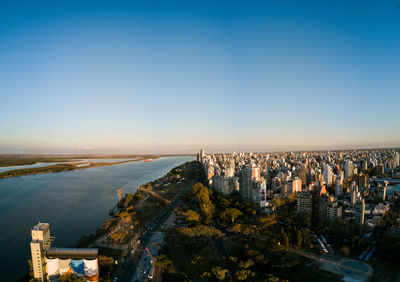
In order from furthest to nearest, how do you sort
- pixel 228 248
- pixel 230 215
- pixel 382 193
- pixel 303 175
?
pixel 303 175, pixel 382 193, pixel 230 215, pixel 228 248

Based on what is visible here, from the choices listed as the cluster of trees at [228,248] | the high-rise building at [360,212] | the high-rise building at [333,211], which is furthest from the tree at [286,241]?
the high-rise building at [360,212]

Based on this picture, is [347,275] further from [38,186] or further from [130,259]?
[38,186]

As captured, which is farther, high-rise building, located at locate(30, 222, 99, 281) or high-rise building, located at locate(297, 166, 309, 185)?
high-rise building, located at locate(297, 166, 309, 185)

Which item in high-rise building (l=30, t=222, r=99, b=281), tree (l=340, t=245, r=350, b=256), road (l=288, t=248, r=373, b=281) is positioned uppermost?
high-rise building (l=30, t=222, r=99, b=281)

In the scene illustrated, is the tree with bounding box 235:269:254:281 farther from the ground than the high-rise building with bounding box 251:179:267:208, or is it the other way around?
the high-rise building with bounding box 251:179:267:208

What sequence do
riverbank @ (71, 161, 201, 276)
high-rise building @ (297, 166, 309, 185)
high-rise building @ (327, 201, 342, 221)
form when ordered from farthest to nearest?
high-rise building @ (297, 166, 309, 185), high-rise building @ (327, 201, 342, 221), riverbank @ (71, 161, 201, 276)

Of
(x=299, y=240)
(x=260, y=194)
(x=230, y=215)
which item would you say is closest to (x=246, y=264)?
(x=299, y=240)

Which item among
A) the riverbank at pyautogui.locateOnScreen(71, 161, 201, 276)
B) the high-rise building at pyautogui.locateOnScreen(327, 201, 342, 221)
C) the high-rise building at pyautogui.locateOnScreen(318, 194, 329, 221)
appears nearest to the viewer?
the riverbank at pyautogui.locateOnScreen(71, 161, 201, 276)

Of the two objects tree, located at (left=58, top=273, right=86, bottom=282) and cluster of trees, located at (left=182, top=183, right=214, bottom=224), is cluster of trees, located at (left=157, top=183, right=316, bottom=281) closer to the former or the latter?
cluster of trees, located at (left=182, top=183, right=214, bottom=224)

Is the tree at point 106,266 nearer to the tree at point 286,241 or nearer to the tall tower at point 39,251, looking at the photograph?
the tall tower at point 39,251

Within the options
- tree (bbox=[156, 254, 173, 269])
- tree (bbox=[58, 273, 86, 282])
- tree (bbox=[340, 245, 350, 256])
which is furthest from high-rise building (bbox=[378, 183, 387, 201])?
tree (bbox=[58, 273, 86, 282])

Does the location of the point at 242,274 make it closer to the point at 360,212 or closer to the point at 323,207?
the point at 360,212
